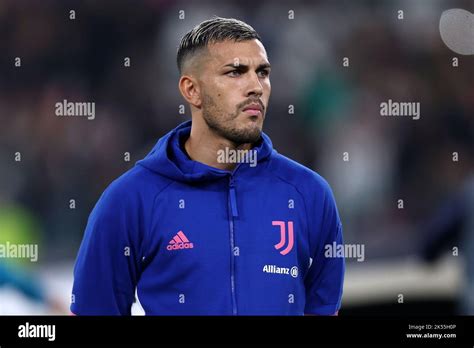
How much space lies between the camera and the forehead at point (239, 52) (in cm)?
354

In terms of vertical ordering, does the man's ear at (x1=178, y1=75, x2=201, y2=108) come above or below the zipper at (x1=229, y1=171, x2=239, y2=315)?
above

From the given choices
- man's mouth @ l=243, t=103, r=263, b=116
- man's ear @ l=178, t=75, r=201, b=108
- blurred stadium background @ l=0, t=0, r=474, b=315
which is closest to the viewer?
man's mouth @ l=243, t=103, r=263, b=116

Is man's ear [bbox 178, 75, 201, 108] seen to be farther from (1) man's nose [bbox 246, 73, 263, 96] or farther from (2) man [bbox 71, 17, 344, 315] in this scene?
(1) man's nose [bbox 246, 73, 263, 96]

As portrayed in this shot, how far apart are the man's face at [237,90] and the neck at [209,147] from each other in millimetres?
22

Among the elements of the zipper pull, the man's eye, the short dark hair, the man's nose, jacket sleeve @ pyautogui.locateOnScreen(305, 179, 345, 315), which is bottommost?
jacket sleeve @ pyautogui.locateOnScreen(305, 179, 345, 315)

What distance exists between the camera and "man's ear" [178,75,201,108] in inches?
145

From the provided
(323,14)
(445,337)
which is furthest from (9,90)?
(445,337)

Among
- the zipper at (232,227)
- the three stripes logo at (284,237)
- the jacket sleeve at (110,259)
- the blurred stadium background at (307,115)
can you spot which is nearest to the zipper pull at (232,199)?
the zipper at (232,227)

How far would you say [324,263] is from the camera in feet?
11.8

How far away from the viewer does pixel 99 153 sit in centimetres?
606

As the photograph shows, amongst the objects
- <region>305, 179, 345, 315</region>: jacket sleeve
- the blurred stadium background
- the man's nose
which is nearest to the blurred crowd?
the blurred stadium background

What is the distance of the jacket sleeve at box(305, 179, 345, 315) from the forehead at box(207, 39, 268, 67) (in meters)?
0.57

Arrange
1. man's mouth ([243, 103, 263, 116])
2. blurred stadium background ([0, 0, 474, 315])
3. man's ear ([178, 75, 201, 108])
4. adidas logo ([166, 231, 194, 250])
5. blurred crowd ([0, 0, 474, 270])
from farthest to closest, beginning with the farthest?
blurred crowd ([0, 0, 474, 270]), blurred stadium background ([0, 0, 474, 315]), man's ear ([178, 75, 201, 108]), man's mouth ([243, 103, 263, 116]), adidas logo ([166, 231, 194, 250])

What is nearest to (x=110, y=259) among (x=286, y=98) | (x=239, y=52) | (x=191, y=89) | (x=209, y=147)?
(x=209, y=147)
